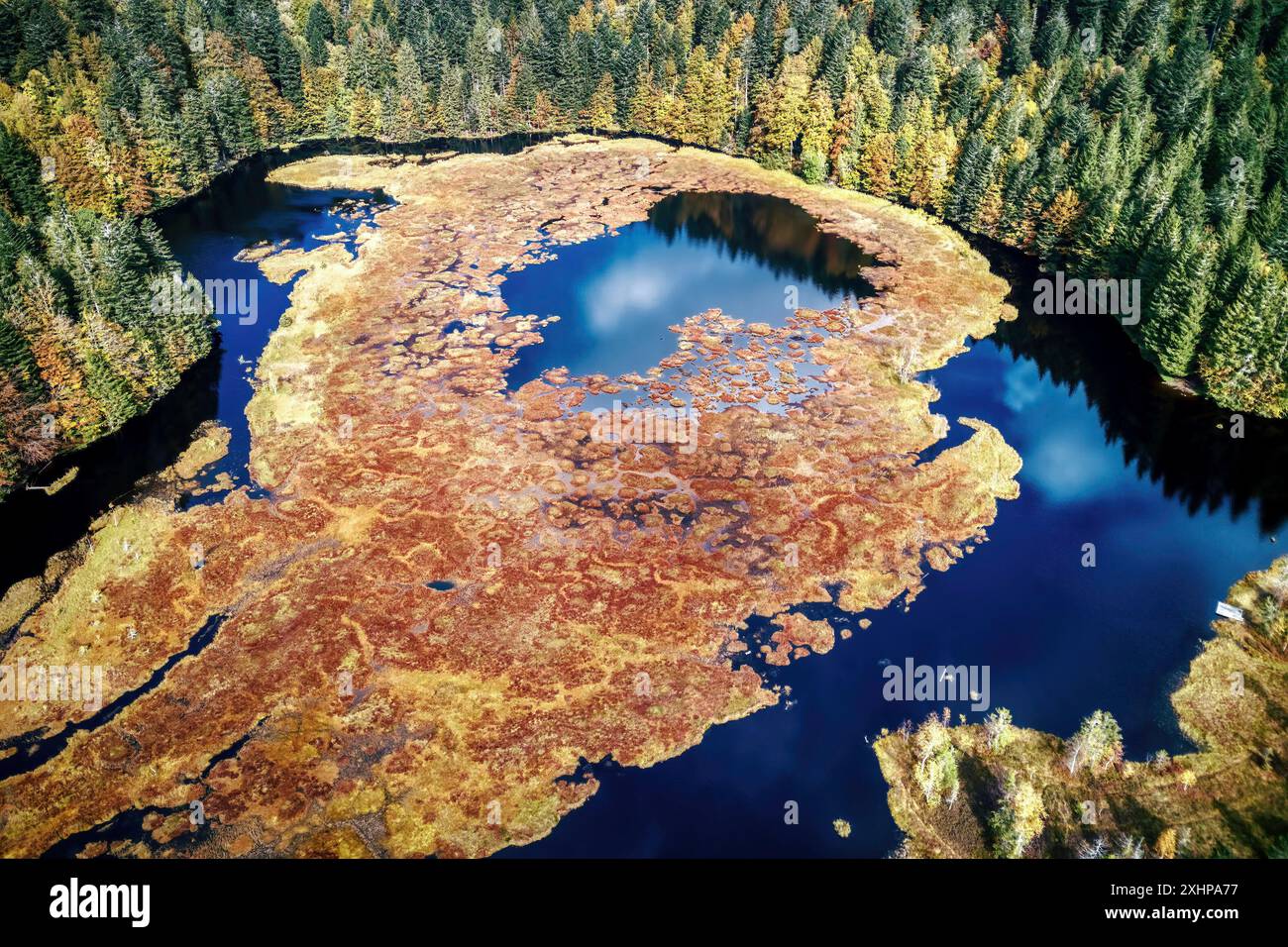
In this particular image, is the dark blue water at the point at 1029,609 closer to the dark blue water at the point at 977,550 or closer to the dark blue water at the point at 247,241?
the dark blue water at the point at 977,550

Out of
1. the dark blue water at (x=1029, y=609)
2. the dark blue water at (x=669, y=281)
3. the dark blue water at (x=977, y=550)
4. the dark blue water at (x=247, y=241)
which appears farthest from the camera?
the dark blue water at (x=669, y=281)

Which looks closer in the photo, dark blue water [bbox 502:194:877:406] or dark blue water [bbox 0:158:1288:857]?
dark blue water [bbox 0:158:1288:857]

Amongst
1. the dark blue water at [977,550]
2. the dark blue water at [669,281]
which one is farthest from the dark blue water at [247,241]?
the dark blue water at [669,281]

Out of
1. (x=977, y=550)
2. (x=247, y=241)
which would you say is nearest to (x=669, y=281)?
(x=977, y=550)

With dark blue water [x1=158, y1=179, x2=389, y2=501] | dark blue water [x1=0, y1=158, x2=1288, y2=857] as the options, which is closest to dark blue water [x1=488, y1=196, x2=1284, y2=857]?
dark blue water [x1=0, y1=158, x2=1288, y2=857]

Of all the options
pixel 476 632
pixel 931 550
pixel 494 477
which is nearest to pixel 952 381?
pixel 931 550

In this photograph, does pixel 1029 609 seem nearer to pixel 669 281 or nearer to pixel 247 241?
pixel 669 281

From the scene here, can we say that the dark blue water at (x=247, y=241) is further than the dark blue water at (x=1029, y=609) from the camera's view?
Yes

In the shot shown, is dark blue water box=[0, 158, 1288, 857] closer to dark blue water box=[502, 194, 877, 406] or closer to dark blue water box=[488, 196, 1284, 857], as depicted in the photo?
dark blue water box=[488, 196, 1284, 857]
